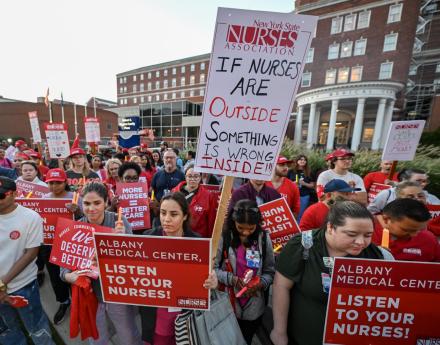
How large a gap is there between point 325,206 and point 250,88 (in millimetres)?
1758

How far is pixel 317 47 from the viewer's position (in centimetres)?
2459

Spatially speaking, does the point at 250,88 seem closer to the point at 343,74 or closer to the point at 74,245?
the point at 74,245

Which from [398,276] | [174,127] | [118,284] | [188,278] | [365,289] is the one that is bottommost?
[118,284]

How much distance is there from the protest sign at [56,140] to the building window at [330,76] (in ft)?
86.9

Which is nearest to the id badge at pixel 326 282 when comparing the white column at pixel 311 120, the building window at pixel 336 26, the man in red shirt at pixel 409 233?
the man in red shirt at pixel 409 233

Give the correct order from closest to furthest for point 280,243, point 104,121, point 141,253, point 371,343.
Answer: point 371,343 → point 141,253 → point 280,243 → point 104,121

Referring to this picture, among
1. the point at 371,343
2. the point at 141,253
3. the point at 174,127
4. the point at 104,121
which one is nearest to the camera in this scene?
the point at 371,343

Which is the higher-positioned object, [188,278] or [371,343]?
[188,278]

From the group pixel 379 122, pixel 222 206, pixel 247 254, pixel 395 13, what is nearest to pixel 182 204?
pixel 222 206

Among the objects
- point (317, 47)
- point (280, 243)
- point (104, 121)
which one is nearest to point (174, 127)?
point (104, 121)

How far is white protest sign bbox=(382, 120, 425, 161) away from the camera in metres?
3.81

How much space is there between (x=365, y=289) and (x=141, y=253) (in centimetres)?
154

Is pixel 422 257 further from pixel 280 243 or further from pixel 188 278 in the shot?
pixel 188 278

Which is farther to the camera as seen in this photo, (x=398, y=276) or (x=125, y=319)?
(x=125, y=319)
